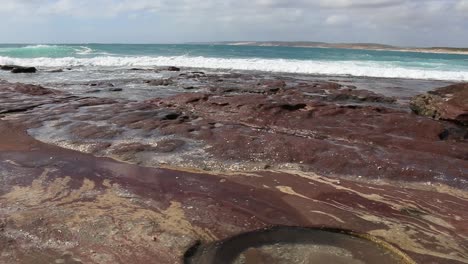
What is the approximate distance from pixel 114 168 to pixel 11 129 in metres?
3.80

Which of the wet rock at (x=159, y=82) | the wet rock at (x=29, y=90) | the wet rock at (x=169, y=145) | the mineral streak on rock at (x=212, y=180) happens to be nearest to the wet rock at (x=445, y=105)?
the mineral streak on rock at (x=212, y=180)

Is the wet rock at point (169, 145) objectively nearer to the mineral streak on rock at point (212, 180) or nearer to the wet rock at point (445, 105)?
the mineral streak on rock at point (212, 180)

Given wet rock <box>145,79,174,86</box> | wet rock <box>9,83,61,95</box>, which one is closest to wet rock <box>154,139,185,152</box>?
wet rock <box>9,83,61,95</box>

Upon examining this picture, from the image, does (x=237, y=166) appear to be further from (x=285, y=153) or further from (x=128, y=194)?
(x=128, y=194)

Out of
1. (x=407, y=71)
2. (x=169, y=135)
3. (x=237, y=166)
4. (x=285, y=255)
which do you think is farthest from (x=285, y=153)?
(x=407, y=71)

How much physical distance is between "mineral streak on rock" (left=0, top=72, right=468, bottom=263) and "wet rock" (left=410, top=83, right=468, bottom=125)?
368mm

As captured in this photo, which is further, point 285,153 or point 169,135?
point 169,135

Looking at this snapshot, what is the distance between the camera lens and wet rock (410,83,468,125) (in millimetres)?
10570

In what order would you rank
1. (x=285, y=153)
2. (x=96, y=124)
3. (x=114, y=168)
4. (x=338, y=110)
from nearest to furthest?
(x=114, y=168)
(x=285, y=153)
(x=96, y=124)
(x=338, y=110)

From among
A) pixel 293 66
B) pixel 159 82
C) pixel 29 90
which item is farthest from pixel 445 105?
pixel 293 66

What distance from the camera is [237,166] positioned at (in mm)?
6609

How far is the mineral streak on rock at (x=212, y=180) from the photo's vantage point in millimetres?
4164

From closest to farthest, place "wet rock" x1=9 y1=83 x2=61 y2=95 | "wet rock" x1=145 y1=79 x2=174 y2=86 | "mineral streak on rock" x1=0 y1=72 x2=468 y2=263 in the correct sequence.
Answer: "mineral streak on rock" x1=0 y1=72 x2=468 y2=263 < "wet rock" x1=9 y1=83 x2=61 y2=95 < "wet rock" x1=145 y1=79 x2=174 y2=86

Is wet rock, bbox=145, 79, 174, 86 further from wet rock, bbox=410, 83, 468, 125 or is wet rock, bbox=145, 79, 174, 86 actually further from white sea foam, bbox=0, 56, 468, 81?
white sea foam, bbox=0, 56, 468, 81
